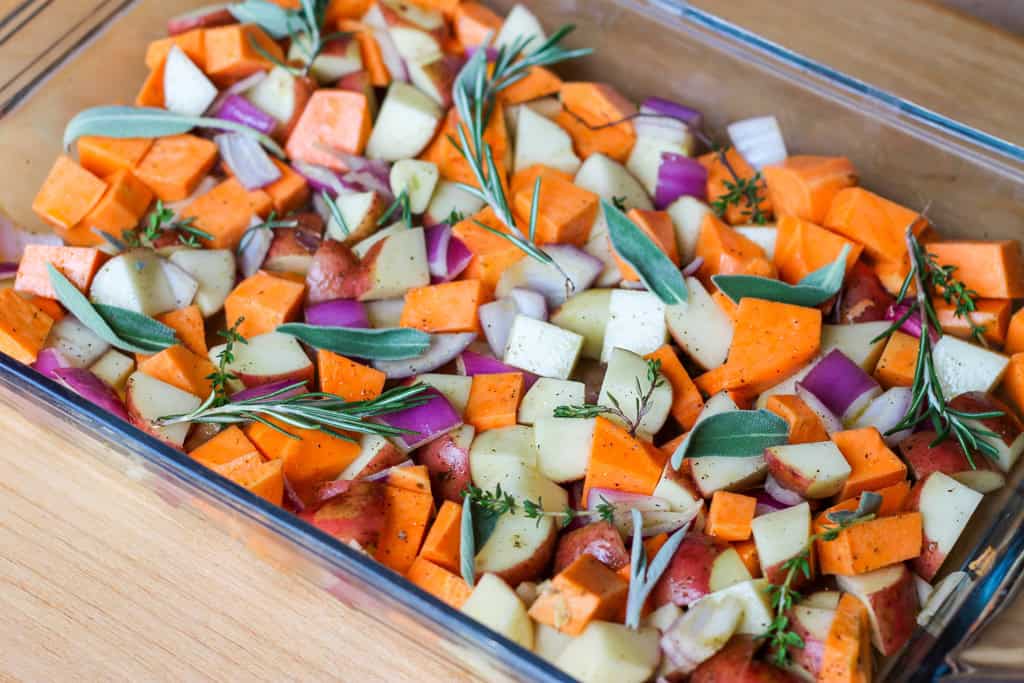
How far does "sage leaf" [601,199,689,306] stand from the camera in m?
1.76

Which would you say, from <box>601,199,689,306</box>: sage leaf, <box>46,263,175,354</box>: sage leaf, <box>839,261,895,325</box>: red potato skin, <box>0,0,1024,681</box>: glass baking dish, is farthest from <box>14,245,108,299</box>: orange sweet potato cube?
<box>839,261,895,325</box>: red potato skin

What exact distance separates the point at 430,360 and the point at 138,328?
53cm

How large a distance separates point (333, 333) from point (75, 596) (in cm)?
60

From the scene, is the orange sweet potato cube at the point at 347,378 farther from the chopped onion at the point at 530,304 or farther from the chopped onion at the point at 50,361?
the chopped onion at the point at 50,361

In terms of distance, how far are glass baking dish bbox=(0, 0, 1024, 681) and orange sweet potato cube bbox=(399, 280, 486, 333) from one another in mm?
490

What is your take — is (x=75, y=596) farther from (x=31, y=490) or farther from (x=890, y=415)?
(x=890, y=415)

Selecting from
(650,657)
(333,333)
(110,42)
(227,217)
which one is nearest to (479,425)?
(333,333)

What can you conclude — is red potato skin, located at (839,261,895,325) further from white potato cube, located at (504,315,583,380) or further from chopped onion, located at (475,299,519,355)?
chopped onion, located at (475,299,519,355)

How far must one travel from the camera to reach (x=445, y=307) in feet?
5.84

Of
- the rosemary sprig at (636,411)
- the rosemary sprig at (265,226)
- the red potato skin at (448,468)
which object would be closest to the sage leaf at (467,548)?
the red potato skin at (448,468)

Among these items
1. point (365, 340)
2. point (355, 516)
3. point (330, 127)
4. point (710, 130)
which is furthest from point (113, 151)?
point (710, 130)

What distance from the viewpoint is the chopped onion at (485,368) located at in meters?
1.75

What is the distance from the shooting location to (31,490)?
5.59ft

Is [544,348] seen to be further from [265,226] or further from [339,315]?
[265,226]
